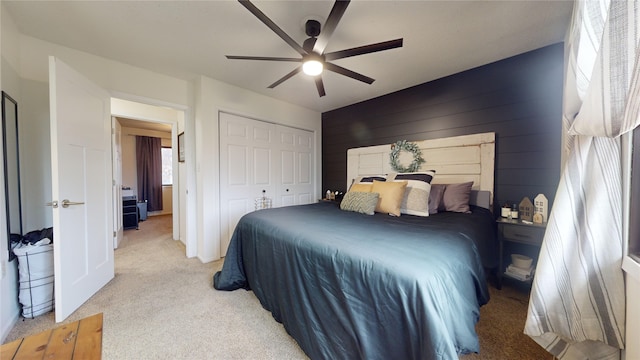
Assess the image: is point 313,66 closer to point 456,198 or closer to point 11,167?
point 456,198

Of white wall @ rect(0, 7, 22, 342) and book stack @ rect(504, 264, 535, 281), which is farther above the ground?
white wall @ rect(0, 7, 22, 342)

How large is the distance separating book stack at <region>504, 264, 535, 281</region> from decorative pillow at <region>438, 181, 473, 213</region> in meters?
0.69

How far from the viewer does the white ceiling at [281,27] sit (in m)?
1.71

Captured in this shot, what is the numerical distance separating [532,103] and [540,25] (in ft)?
2.33

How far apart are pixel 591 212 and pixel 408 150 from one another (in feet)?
7.21

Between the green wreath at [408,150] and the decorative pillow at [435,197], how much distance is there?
61 cm

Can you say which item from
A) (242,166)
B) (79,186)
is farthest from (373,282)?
(242,166)

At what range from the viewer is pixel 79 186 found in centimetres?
202

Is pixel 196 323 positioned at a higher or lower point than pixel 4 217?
lower

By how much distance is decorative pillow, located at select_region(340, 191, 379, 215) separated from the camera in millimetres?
2305

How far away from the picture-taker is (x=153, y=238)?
→ 4020 mm

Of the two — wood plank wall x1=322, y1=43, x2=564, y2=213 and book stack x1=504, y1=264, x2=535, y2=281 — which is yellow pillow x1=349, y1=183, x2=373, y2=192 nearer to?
wood plank wall x1=322, y1=43, x2=564, y2=213

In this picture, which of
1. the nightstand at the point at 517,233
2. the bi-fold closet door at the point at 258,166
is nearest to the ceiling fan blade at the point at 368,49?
the nightstand at the point at 517,233

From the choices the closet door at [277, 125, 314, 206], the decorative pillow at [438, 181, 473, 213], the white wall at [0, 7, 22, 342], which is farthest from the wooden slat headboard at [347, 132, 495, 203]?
the white wall at [0, 7, 22, 342]
